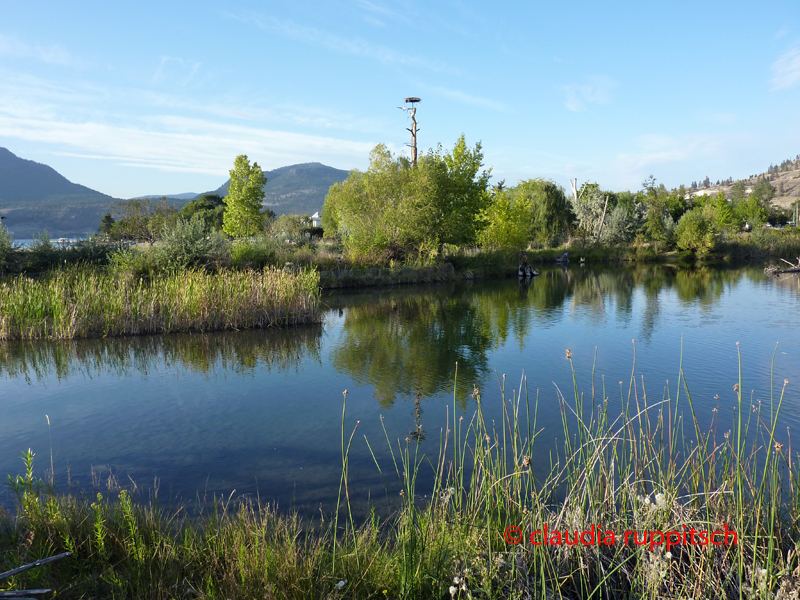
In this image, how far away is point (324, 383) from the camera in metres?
8.23

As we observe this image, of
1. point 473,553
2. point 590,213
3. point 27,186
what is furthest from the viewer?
point 27,186

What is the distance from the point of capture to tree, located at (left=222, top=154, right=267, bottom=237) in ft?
111

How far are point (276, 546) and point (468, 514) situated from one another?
111 centimetres

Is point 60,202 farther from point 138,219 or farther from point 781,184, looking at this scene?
point 781,184

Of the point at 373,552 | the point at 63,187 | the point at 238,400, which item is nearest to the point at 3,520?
the point at 373,552

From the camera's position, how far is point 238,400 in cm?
737

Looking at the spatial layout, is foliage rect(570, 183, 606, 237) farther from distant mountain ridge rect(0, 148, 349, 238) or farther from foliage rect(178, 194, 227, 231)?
distant mountain ridge rect(0, 148, 349, 238)

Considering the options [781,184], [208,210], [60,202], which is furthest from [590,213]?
[60,202]

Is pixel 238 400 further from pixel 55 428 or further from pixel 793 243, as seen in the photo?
pixel 793 243

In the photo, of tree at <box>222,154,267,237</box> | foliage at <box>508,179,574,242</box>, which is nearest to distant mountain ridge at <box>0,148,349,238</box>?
tree at <box>222,154,267,237</box>

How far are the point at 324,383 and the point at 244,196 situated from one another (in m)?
28.3

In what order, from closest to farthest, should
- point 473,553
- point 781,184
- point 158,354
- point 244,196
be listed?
point 473,553 < point 158,354 < point 244,196 < point 781,184

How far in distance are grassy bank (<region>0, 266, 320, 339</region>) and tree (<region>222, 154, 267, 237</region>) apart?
70.4 ft

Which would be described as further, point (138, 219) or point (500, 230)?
point (138, 219)
